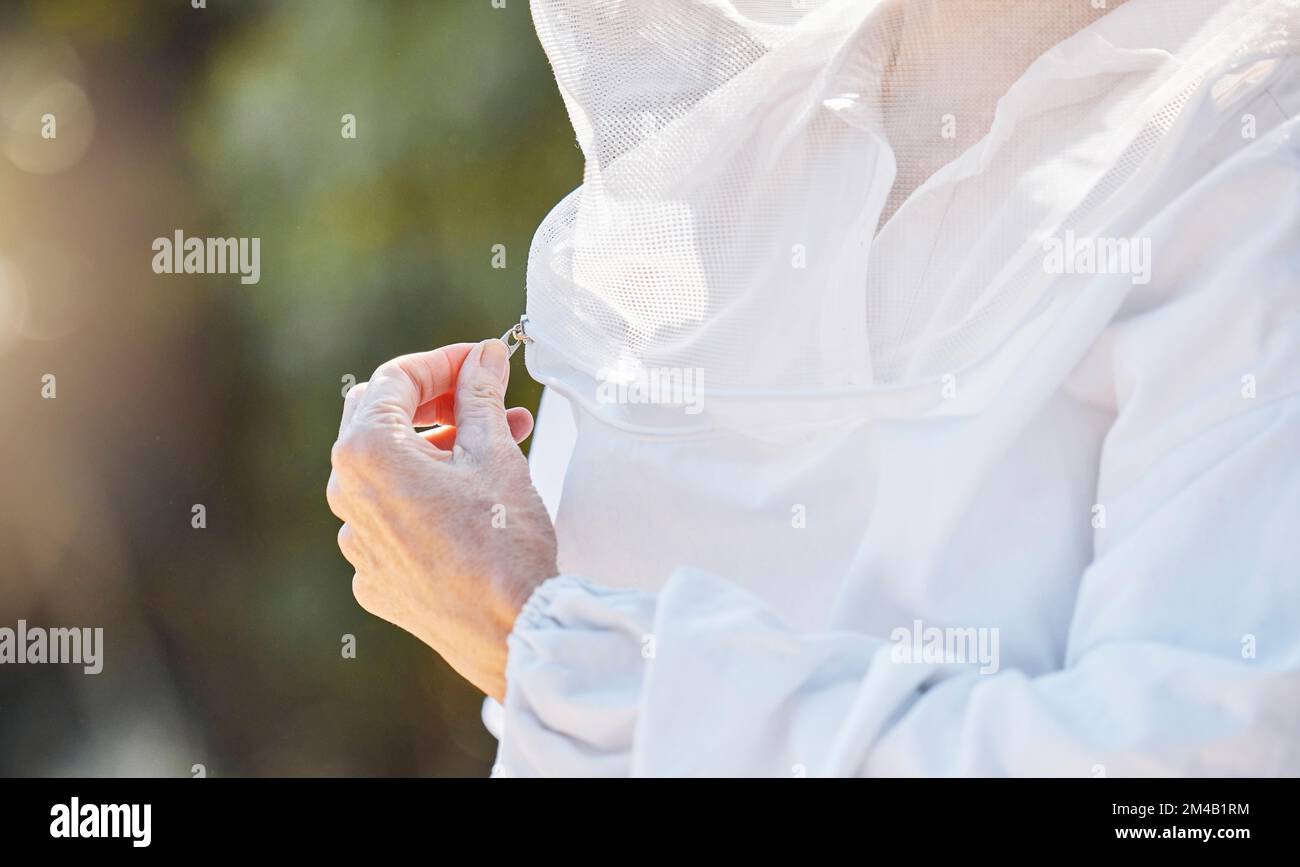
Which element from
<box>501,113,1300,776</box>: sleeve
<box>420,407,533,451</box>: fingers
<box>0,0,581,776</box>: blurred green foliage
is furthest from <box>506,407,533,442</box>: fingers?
<box>0,0,581,776</box>: blurred green foliage

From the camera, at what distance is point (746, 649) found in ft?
2.18

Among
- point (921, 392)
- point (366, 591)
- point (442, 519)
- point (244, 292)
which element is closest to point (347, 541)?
point (366, 591)

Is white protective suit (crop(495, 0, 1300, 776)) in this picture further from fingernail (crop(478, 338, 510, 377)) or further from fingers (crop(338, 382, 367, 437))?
fingers (crop(338, 382, 367, 437))

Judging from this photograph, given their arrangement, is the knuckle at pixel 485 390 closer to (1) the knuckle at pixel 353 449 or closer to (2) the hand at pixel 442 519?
(2) the hand at pixel 442 519

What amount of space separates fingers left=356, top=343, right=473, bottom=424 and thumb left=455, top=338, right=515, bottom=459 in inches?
0.5

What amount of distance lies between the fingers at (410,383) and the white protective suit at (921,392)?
0.07m

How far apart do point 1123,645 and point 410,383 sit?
58 cm

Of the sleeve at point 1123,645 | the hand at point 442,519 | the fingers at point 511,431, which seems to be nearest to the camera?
the sleeve at point 1123,645

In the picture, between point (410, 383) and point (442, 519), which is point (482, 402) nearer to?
point (410, 383)

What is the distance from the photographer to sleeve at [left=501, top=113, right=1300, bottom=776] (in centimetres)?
61

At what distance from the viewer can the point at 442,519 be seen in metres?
0.86

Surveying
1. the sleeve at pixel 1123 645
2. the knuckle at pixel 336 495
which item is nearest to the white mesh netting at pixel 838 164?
the sleeve at pixel 1123 645

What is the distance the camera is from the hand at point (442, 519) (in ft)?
2.68

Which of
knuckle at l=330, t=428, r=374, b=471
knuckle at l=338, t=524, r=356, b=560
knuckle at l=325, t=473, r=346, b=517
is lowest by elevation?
knuckle at l=338, t=524, r=356, b=560
